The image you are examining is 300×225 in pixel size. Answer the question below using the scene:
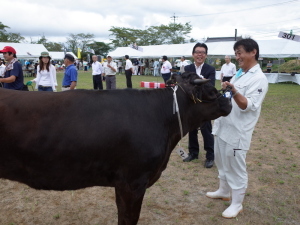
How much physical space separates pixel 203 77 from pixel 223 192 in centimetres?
189

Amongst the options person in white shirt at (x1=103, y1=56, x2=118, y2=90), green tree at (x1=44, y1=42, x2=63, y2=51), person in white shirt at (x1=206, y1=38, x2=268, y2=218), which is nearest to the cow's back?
person in white shirt at (x1=206, y1=38, x2=268, y2=218)

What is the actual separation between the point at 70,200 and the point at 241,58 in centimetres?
303

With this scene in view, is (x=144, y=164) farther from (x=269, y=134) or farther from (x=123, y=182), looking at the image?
(x=269, y=134)

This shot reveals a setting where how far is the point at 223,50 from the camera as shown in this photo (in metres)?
25.2

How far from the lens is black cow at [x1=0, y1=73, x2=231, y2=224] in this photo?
2.13 m

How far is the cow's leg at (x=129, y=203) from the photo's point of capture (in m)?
2.47

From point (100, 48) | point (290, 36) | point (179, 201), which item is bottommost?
point (179, 201)

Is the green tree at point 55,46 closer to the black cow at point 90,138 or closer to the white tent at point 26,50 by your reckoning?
the white tent at point 26,50

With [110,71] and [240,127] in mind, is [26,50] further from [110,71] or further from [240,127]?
[240,127]

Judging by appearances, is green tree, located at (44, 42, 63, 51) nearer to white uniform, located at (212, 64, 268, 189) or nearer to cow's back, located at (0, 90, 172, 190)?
white uniform, located at (212, 64, 268, 189)

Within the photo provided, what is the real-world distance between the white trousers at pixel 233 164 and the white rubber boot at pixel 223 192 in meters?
0.37

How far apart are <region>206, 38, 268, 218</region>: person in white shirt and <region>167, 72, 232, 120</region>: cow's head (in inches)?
6.7

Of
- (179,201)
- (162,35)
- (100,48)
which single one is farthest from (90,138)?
(100,48)

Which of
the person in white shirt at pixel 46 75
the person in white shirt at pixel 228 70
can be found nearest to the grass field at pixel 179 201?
the person in white shirt at pixel 46 75
